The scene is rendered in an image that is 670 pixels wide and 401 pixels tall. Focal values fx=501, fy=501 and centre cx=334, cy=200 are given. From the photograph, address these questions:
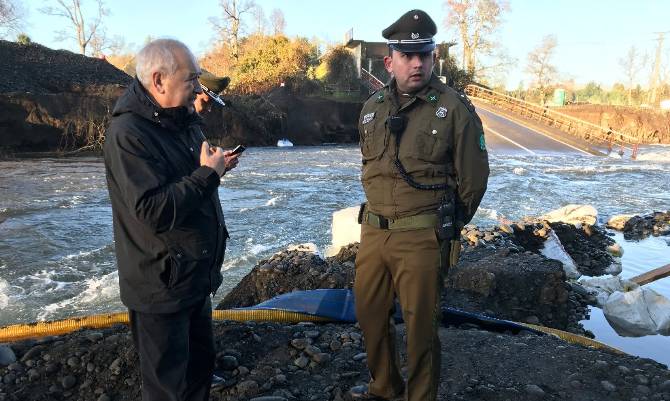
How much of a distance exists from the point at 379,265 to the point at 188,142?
3.81 ft

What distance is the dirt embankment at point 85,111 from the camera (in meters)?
21.6

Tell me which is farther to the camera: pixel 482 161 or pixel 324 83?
pixel 324 83

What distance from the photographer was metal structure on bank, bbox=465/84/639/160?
89.6 ft

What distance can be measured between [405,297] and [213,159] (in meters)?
1.20

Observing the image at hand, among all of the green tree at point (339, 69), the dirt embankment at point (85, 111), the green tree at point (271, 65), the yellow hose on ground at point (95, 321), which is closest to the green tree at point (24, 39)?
the dirt embankment at point (85, 111)

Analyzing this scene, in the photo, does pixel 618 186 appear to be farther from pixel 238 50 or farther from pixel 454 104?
pixel 238 50

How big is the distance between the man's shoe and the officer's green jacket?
41.6 inches

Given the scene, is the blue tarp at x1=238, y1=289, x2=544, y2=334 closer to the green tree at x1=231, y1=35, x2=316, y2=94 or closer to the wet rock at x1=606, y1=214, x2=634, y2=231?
the wet rock at x1=606, y1=214, x2=634, y2=231

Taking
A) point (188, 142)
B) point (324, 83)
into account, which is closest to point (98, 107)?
point (324, 83)

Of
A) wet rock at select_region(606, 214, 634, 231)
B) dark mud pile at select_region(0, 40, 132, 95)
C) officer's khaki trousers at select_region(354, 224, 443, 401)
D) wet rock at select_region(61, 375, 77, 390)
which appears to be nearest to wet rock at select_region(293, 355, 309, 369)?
officer's khaki trousers at select_region(354, 224, 443, 401)

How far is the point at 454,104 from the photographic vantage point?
2.51m

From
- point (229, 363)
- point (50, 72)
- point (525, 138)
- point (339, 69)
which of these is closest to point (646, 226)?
point (229, 363)

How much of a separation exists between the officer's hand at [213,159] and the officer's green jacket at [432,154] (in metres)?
0.90

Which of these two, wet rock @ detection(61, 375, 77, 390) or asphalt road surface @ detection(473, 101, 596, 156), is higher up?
asphalt road surface @ detection(473, 101, 596, 156)
